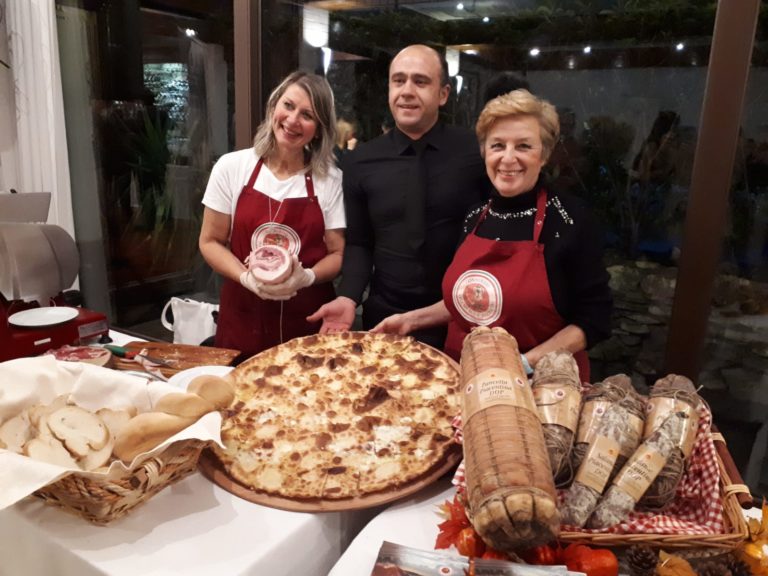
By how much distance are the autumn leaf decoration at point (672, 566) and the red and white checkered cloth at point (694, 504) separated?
2.0 inches

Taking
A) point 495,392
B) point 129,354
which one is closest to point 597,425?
point 495,392

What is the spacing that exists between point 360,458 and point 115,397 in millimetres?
523

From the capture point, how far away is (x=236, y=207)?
2.27 meters

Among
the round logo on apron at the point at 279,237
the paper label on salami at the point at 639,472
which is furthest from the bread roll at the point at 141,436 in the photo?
the round logo on apron at the point at 279,237

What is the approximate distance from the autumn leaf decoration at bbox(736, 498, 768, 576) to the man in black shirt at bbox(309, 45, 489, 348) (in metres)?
1.22

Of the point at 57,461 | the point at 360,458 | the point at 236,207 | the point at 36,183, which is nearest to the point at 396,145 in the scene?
the point at 236,207

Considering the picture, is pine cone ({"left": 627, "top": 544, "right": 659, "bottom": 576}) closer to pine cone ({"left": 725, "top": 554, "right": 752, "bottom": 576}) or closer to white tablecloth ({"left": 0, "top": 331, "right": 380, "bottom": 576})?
pine cone ({"left": 725, "top": 554, "right": 752, "bottom": 576})

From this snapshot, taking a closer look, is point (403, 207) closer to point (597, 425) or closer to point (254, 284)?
point (254, 284)

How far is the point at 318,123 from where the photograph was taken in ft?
7.16

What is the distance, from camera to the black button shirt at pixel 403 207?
6.54 feet

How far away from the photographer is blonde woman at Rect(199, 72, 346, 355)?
219 centimetres

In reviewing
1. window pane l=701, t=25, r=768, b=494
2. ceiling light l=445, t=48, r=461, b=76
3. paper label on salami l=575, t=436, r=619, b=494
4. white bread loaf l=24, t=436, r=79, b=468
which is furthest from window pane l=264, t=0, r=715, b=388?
white bread loaf l=24, t=436, r=79, b=468

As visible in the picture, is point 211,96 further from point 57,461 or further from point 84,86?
point 57,461

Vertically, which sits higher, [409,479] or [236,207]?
[236,207]
